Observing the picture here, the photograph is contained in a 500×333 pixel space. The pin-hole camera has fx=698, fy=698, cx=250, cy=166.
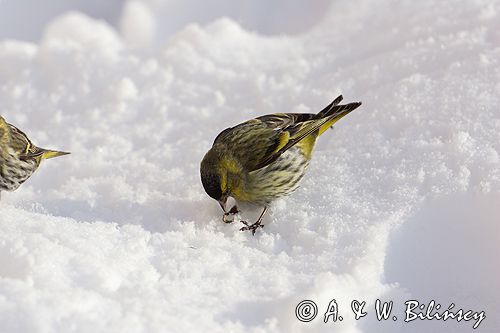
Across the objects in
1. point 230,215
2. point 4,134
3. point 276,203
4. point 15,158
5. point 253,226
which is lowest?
point 253,226

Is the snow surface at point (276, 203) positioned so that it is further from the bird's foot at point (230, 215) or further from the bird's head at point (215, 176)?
the bird's head at point (215, 176)

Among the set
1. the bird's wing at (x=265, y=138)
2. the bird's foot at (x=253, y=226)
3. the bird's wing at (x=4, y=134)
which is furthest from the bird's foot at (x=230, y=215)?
the bird's wing at (x=4, y=134)

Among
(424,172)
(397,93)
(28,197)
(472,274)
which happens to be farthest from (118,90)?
(472,274)

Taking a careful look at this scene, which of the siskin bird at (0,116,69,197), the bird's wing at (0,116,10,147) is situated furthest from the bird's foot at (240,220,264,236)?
the bird's wing at (0,116,10,147)

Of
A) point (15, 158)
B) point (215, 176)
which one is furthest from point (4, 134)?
point (215, 176)

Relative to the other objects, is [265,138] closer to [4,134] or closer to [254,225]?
[254,225]

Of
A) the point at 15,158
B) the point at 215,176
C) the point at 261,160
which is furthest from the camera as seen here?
the point at 15,158

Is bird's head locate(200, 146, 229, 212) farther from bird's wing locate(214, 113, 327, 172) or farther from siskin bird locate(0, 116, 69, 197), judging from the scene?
siskin bird locate(0, 116, 69, 197)

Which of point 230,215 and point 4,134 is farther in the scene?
point 4,134
